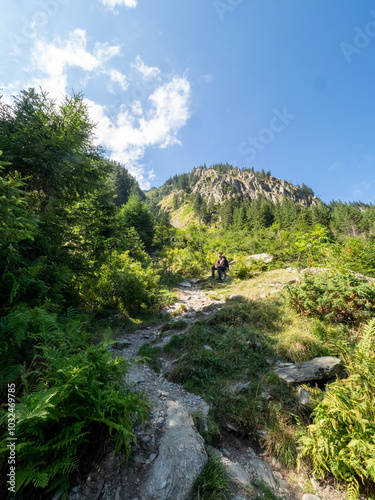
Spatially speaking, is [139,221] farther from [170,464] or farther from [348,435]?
[348,435]

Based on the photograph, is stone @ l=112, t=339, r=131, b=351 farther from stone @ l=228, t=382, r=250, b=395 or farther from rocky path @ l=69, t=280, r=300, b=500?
stone @ l=228, t=382, r=250, b=395

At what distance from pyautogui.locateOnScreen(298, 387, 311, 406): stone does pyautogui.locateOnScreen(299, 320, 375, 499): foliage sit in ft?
1.43

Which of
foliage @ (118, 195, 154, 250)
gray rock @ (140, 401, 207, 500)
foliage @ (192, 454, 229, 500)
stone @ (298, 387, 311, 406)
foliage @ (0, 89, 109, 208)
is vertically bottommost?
foliage @ (192, 454, 229, 500)

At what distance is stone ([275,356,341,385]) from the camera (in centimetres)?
371

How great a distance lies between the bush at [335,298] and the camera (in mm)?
4707

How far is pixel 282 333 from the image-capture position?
5.27 m

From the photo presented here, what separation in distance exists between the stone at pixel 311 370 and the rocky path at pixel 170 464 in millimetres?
1431

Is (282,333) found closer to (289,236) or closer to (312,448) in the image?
(312,448)

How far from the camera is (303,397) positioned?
11.2 feet

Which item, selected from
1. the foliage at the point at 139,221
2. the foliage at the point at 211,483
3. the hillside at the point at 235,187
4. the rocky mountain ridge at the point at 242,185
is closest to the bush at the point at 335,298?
the foliage at the point at 211,483

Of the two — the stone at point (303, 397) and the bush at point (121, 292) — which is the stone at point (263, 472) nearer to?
the stone at point (303, 397)

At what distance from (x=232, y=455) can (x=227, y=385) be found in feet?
3.79

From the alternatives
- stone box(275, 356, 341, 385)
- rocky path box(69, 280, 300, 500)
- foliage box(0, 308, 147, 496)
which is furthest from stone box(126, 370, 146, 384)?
stone box(275, 356, 341, 385)

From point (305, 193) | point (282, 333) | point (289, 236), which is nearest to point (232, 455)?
point (282, 333)
